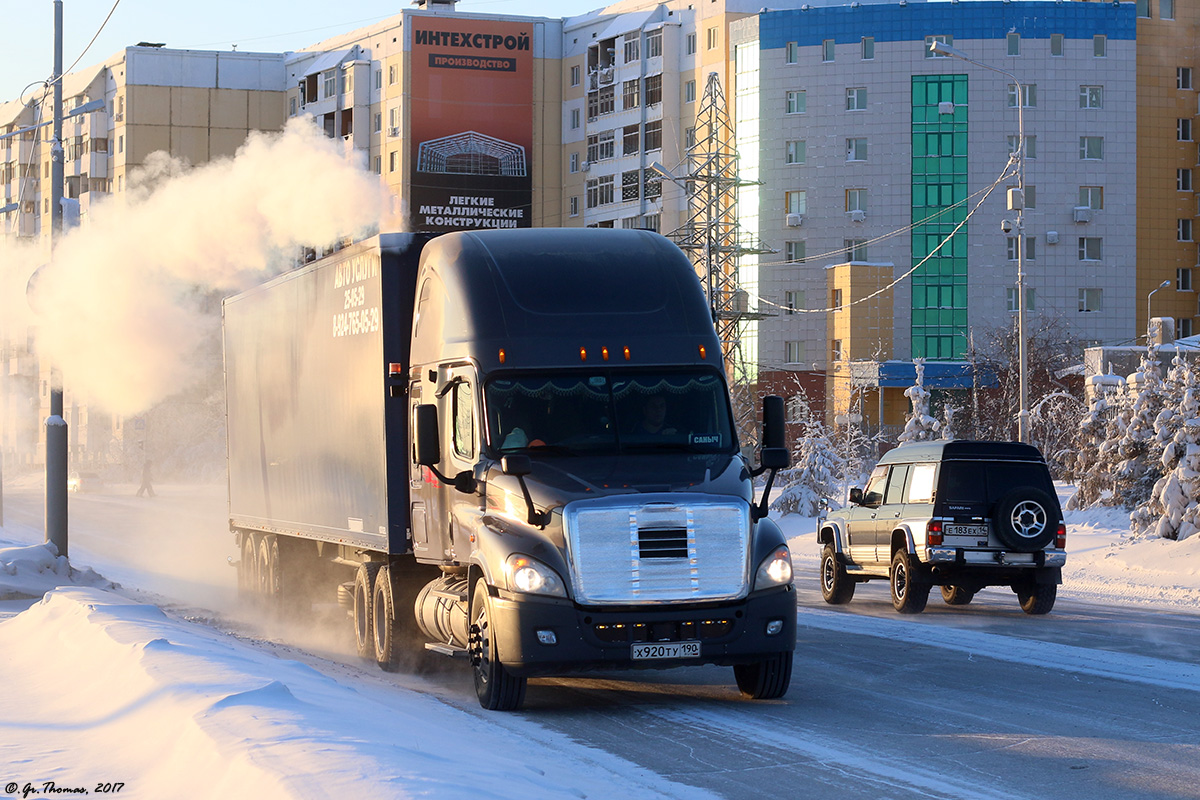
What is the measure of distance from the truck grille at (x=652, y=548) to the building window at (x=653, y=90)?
79.1m

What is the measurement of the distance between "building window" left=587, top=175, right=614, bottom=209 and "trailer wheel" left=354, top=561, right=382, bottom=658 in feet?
254

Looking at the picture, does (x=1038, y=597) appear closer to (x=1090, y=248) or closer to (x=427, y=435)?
(x=427, y=435)

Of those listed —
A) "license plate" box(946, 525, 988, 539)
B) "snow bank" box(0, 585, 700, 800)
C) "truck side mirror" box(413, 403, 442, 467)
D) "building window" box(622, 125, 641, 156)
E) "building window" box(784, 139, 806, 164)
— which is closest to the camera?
"snow bank" box(0, 585, 700, 800)

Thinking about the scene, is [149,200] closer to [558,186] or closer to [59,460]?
[59,460]

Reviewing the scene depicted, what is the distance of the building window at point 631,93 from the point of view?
89.4m

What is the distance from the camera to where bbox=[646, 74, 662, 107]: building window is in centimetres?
8825

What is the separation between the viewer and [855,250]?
82250 millimetres

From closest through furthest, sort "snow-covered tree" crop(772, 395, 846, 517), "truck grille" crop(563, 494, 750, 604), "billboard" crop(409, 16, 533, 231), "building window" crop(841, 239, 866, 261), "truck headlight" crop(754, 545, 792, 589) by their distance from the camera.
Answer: "truck grille" crop(563, 494, 750, 604) < "truck headlight" crop(754, 545, 792, 589) < "snow-covered tree" crop(772, 395, 846, 517) < "building window" crop(841, 239, 866, 261) < "billboard" crop(409, 16, 533, 231)

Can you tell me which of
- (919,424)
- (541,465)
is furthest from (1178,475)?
(541,465)

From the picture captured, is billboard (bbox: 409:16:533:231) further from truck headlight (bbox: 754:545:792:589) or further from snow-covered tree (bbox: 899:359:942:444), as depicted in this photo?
truck headlight (bbox: 754:545:792:589)

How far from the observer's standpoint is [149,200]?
28531mm

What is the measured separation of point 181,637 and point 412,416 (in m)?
2.88

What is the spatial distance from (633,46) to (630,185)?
26.5 ft

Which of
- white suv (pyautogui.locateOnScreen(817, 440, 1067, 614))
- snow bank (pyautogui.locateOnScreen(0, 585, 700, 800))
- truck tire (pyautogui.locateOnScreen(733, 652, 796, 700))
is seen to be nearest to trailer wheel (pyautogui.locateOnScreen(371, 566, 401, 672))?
snow bank (pyautogui.locateOnScreen(0, 585, 700, 800))
